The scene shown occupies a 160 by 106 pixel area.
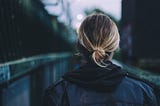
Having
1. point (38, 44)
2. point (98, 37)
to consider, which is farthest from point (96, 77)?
point (38, 44)

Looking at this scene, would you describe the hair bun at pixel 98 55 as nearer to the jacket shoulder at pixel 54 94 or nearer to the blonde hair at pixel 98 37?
the blonde hair at pixel 98 37

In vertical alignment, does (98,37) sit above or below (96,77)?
above

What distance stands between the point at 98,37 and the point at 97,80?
22 cm

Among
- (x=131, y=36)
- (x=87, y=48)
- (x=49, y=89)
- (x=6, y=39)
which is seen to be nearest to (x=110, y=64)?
(x=87, y=48)

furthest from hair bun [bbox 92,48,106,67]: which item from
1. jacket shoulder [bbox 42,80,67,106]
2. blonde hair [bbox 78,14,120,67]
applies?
jacket shoulder [bbox 42,80,67,106]

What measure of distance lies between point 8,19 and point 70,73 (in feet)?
9.99

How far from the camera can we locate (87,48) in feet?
8.00

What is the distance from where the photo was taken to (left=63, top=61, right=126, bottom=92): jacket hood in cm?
244

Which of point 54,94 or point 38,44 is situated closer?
point 54,94

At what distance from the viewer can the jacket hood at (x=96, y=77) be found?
2438 mm

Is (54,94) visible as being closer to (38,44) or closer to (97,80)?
(97,80)

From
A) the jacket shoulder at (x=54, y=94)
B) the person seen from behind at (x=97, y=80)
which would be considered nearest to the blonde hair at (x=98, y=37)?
the person seen from behind at (x=97, y=80)

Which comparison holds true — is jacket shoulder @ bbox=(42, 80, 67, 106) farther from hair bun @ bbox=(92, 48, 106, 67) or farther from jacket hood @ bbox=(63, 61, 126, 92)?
hair bun @ bbox=(92, 48, 106, 67)

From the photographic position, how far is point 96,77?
2451 millimetres
